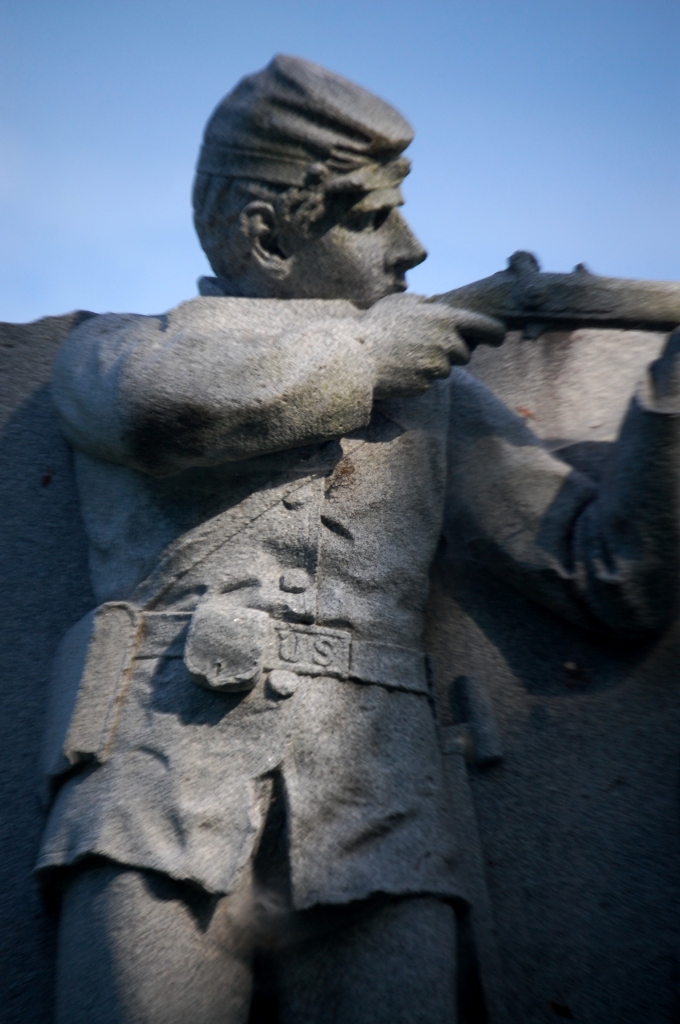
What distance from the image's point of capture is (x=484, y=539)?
8.56 feet

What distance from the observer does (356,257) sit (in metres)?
2.52

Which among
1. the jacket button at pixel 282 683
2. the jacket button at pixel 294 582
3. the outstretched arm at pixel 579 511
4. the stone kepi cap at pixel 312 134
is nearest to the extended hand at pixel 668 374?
the outstretched arm at pixel 579 511

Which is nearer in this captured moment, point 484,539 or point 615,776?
point 615,776

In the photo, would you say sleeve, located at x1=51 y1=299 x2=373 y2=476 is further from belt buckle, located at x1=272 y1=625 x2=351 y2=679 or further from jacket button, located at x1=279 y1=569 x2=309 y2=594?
belt buckle, located at x1=272 y1=625 x2=351 y2=679

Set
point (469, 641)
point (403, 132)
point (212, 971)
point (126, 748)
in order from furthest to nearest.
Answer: point (469, 641)
point (403, 132)
point (126, 748)
point (212, 971)

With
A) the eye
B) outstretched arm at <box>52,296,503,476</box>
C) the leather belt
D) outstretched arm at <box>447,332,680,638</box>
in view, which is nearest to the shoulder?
outstretched arm at <box>52,296,503,476</box>

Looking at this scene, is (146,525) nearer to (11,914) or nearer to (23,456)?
Answer: (23,456)

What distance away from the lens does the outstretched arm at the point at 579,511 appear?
2.25 m

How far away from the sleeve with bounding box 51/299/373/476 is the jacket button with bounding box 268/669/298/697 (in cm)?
54

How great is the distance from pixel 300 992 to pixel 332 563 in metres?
0.97

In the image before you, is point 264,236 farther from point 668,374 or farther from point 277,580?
point 668,374

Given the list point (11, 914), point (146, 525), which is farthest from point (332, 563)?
point (11, 914)

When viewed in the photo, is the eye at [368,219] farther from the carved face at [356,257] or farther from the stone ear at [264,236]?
the stone ear at [264,236]

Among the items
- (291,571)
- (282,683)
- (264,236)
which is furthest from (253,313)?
(282,683)
